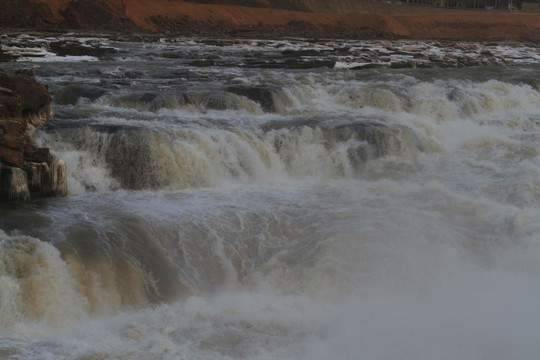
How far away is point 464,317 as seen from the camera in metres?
7.03

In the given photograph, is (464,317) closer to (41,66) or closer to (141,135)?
(141,135)

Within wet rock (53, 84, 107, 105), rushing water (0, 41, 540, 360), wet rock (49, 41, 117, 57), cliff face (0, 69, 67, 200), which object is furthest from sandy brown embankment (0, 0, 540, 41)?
cliff face (0, 69, 67, 200)

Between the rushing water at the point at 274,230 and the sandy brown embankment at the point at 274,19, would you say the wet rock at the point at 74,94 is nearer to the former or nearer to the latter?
the rushing water at the point at 274,230

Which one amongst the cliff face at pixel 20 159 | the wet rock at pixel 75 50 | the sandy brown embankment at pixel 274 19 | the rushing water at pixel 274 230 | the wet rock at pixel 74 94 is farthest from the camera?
the sandy brown embankment at pixel 274 19

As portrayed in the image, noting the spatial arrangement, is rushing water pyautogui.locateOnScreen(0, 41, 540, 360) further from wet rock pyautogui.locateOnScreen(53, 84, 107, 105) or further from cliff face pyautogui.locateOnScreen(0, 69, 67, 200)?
cliff face pyautogui.locateOnScreen(0, 69, 67, 200)

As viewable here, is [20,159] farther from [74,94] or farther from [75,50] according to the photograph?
[75,50]

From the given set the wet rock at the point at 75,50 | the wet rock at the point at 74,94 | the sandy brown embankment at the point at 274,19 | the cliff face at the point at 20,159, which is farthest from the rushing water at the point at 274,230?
the sandy brown embankment at the point at 274,19

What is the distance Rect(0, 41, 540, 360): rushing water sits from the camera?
21.1 ft

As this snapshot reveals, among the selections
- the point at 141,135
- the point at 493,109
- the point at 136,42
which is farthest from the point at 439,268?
the point at 136,42

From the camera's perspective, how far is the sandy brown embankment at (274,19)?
3697 cm

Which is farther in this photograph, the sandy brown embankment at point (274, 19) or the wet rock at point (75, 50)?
the sandy brown embankment at point (274, 19)

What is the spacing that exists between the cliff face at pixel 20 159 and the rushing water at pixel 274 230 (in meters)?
0.24

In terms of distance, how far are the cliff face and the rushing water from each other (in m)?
0.24

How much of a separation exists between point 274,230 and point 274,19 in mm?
42394
